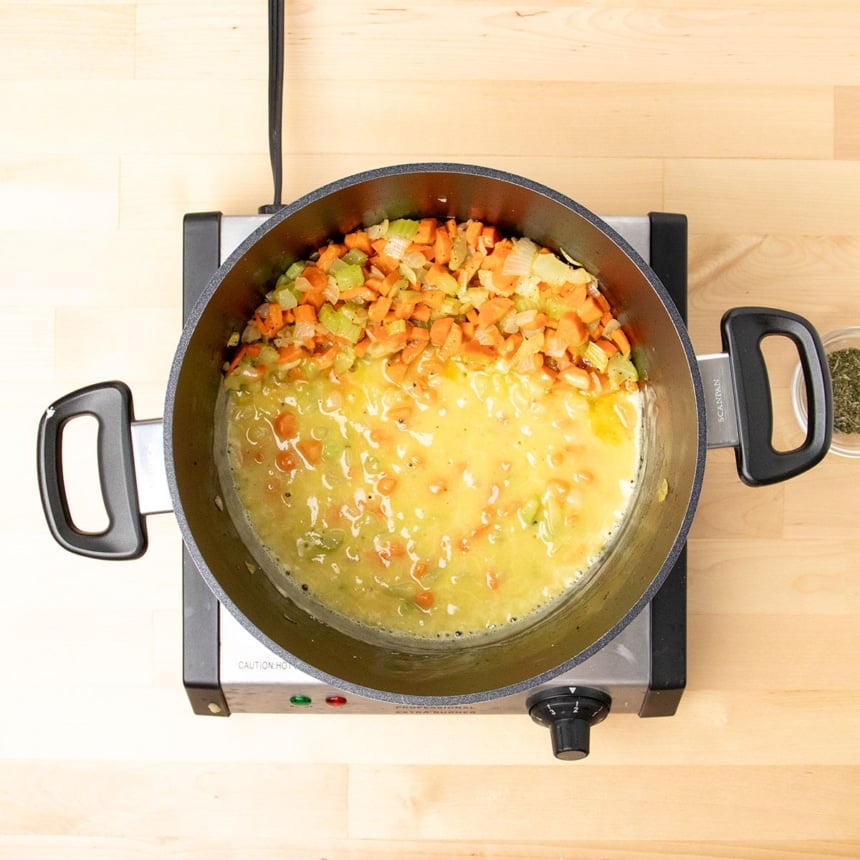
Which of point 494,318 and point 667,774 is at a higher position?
point 494,318

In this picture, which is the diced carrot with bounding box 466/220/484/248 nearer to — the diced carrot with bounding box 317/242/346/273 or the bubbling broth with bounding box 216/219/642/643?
the bubbling broth with bounding box 216/219/642/643

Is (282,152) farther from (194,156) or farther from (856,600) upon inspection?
(856,600)

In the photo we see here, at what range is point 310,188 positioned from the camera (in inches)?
44.1

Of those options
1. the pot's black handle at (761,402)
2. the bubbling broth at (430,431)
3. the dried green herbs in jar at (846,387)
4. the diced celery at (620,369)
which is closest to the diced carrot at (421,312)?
the bubbling broth at (430,431)

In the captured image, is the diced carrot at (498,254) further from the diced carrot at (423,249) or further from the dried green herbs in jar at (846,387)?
the dried green herbs in jar at (846,387)

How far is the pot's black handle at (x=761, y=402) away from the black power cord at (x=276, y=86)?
1.86 feet

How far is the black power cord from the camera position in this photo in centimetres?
106

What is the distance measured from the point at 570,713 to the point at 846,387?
0.56 m

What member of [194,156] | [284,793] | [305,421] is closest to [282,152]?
[194,156]

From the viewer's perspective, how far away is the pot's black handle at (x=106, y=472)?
831 mm

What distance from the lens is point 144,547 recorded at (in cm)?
83

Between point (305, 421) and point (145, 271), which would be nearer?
point (305, 421)

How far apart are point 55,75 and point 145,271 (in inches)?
11.5

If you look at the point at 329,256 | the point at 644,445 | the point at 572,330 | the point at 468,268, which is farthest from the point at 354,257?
the point at 644,445
